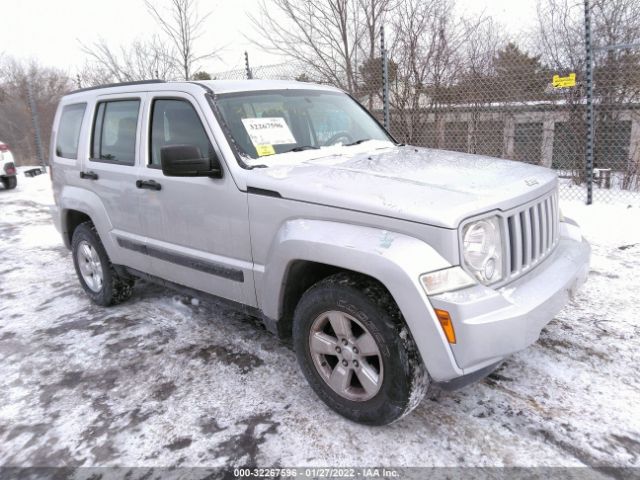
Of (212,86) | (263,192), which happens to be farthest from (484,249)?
(212,86)

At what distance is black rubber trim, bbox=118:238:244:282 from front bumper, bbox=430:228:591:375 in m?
1.41

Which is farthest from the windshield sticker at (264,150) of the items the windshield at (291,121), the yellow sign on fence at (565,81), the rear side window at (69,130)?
the yellow sign on fence at (565,81)

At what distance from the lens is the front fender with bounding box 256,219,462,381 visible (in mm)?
2092

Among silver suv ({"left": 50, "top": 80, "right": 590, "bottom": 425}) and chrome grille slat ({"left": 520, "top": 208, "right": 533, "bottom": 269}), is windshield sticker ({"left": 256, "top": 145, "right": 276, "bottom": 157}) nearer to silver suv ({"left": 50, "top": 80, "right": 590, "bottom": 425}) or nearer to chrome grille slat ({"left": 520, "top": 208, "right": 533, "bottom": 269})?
silver suv ({"left": 50, "top": 80, "right": 590, "bottom": 425})

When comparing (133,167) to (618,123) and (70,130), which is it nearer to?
(70,130)

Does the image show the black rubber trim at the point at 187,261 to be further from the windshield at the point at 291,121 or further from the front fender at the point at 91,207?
the windshield at the point at 291,121

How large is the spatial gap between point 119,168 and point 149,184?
49 cm

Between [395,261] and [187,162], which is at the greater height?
[187,162]

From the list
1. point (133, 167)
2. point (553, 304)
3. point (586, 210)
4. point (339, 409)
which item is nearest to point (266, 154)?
point (133, 167)

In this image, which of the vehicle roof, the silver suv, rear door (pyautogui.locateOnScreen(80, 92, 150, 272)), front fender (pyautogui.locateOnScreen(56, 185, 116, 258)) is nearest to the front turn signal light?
the silver suv

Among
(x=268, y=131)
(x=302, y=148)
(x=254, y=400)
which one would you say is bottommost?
(x=254, y=400)

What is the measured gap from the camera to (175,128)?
335 centimetres

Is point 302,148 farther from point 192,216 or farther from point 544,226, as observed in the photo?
point 544,226

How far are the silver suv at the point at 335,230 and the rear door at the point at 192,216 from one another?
1 cm
